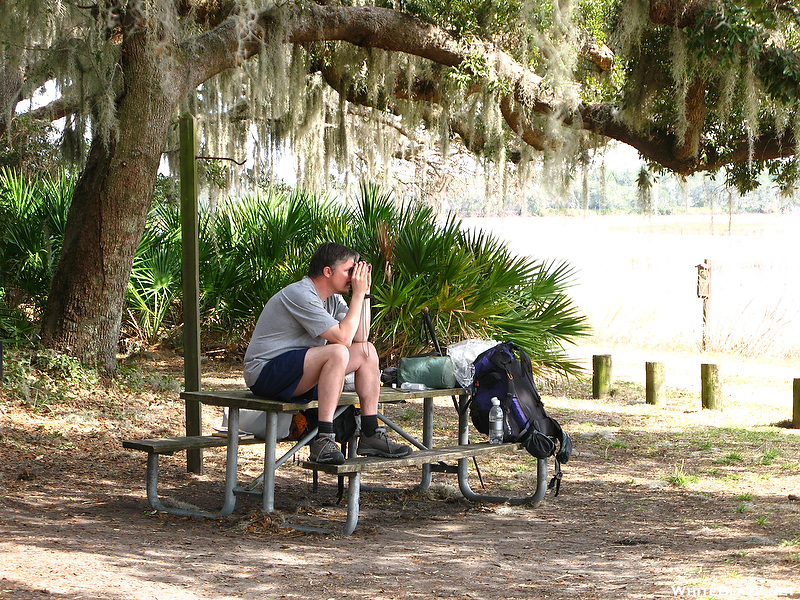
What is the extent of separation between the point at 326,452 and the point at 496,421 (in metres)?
1.19

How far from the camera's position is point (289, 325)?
4746 millimetres

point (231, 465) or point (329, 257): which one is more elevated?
point (329, 257)

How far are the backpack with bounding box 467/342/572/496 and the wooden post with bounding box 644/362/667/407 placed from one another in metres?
4.94

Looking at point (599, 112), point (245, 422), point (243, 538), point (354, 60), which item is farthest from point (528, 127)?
point (243, 538)

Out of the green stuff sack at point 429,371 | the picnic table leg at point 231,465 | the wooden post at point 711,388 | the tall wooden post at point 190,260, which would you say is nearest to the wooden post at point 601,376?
the wooden post at point 711,388

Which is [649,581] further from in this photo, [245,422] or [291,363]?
[245,422]

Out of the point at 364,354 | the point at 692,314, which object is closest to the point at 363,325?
the point at 364,354

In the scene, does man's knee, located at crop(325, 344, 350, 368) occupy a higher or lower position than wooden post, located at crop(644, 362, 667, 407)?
higher

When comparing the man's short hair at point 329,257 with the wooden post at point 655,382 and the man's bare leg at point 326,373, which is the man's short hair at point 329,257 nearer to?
the man's bare leg at point 326,373

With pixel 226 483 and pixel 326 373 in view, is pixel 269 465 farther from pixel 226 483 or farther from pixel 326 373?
pixel 326 373

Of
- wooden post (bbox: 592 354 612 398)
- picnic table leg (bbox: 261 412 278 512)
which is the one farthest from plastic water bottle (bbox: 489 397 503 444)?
wooden post (bbox: 592 354 612 398)

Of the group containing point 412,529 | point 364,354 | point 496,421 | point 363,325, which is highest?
point 363,325

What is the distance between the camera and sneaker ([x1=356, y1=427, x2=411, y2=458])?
455cm

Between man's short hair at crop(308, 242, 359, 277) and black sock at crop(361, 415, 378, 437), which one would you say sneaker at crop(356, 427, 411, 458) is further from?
man's short hair at crop(308, 242, 359, 277)
